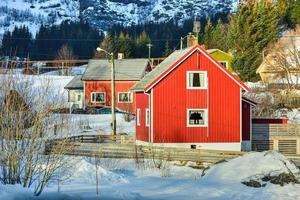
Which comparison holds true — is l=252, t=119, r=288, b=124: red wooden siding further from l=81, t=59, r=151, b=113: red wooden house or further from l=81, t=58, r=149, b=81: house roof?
l=81, t=58, r=149, b=81: house roof

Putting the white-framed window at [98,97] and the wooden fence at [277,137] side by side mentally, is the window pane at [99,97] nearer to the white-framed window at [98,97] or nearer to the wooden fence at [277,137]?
the white-framed window at [98,97]

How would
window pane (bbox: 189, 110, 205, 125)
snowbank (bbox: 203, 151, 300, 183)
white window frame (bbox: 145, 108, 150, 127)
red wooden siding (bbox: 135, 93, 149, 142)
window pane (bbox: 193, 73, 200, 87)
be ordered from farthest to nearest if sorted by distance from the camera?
red wooden siding (bbox: 135, 93, 149, 142) < white window frame (bbox: 145, 108, 150, 127) < window pane (bbox: 193, 73, 200, 87) < window pane (bbox: 189, 110, 205, 125) < snowbank (bbox: 203, 151, 300, 183)

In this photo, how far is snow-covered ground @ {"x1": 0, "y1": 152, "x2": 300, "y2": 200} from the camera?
61.6 feet

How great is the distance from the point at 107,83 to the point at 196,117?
1219 inches

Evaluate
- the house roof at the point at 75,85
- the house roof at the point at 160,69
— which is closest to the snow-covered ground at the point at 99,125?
the house roof at the point at 160,69

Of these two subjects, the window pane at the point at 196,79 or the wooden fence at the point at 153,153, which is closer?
the wooden fence at the point at 153,153

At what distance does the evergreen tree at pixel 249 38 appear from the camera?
69188 mm

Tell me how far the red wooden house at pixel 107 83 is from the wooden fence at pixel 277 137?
84.6ft

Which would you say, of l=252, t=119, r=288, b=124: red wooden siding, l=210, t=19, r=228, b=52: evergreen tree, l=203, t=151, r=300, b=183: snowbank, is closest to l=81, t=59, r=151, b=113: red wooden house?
l=252, t=119, r=288, b=124: red wooden siding

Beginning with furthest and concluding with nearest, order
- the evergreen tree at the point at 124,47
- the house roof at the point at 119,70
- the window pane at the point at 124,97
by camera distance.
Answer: the evergreen tree at the point at 124,47 → the house roof at the point at 119,70 → the window pane at the point at 124,97

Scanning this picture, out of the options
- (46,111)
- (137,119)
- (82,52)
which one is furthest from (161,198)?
(82,52)

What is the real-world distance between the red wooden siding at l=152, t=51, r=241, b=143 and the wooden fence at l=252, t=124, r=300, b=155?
3407 millimetres

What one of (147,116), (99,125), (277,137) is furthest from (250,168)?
(99,125)

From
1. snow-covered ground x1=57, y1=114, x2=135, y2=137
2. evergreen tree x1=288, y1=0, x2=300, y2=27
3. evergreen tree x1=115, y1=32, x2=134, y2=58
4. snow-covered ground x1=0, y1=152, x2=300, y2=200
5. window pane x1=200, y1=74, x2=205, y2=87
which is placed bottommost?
snow-covered ground x1=0, y1=152, x2=300, y2=200
